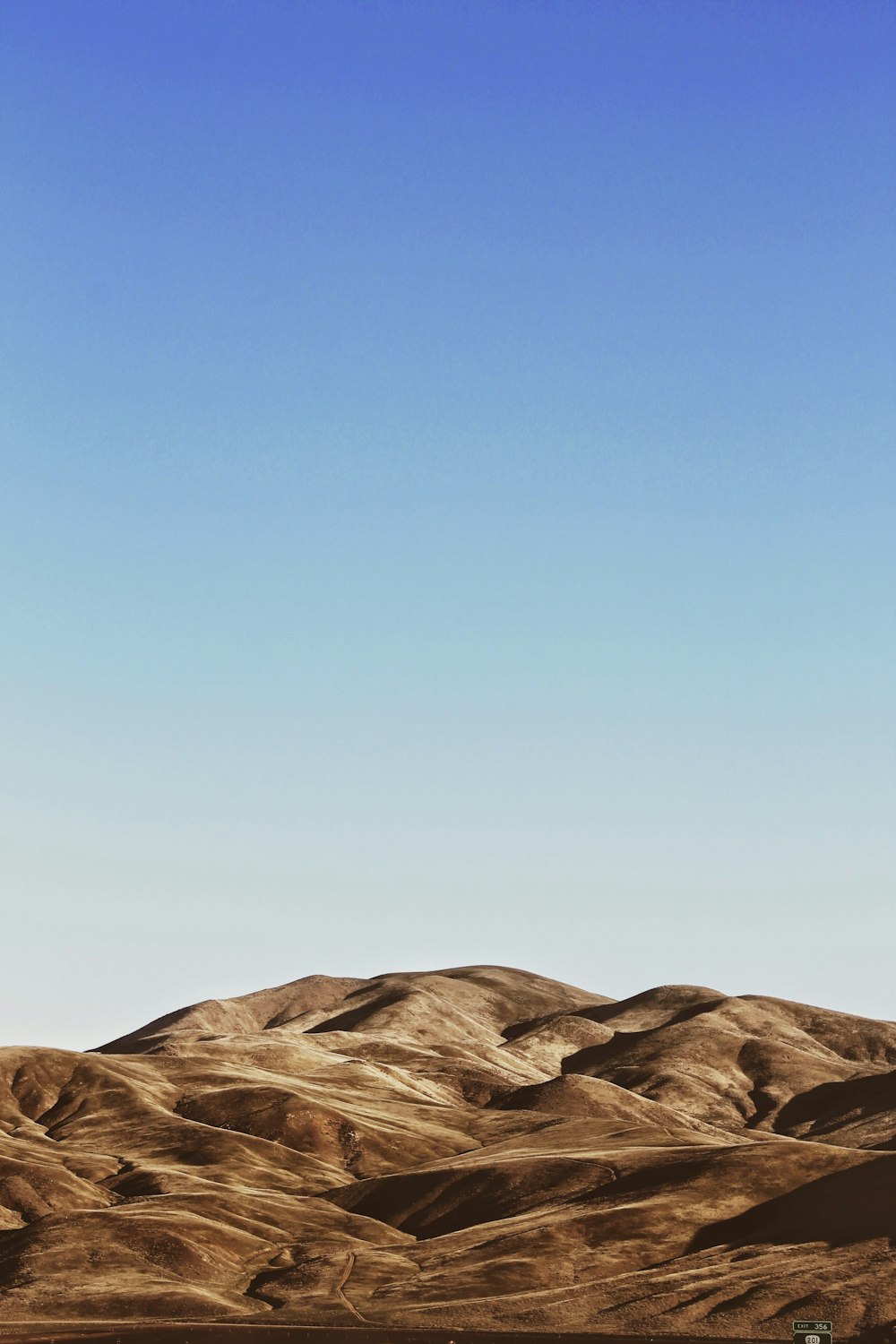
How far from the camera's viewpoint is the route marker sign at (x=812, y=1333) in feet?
267

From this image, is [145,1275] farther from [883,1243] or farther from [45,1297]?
[883,1243]

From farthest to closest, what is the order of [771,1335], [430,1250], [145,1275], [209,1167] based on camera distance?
[209,1167]
[430,1250]
[145,1275]
[771,1335]

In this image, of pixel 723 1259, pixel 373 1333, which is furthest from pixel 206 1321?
pixel 723 1259

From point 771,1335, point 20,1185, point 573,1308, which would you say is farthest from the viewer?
point 20,1185

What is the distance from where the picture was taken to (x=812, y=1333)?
81750 millimetres

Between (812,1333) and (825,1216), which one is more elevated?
(812,1333)

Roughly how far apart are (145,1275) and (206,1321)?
719 inches

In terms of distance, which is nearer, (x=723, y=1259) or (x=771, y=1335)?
(x=771, y=1335)

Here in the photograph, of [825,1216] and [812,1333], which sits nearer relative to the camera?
[812,1333]

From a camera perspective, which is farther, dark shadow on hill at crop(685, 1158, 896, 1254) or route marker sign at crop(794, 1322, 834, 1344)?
dark shadow on hill at crop(685, 1158, 896, 1254)

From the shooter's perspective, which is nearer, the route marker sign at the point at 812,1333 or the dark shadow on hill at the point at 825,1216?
the route marker sign at the point at 812,1333

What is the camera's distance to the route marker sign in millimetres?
81438

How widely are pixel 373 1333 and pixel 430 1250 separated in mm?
34087

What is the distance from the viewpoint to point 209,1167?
197375mm
